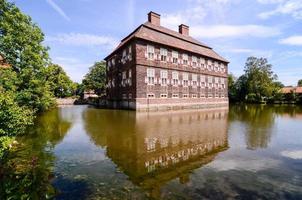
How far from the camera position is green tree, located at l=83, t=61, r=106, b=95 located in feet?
212

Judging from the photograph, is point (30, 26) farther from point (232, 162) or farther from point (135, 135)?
point (232, 162)

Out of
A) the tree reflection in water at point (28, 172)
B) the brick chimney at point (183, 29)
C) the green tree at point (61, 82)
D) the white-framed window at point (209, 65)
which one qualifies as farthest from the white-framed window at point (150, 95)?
the green tree at point (61, 82)

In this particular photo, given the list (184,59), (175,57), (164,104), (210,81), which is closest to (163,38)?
(175,57)

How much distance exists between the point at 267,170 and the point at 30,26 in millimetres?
23855

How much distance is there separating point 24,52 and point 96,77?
4555 centimetres

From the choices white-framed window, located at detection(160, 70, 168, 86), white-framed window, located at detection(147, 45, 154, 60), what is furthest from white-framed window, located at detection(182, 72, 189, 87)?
white-framed window, located at detection(147, 45, 154, 60)

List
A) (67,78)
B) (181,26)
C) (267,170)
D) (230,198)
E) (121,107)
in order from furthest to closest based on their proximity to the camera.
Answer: (67,78) → (181,26) → (121,107) → (267,170) → (230,198)

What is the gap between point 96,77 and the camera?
65312 millimetres

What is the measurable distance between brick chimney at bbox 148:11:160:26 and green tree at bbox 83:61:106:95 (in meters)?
32.4

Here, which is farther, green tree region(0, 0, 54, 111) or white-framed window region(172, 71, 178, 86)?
white-framed window region(172, 71, 178, 86)

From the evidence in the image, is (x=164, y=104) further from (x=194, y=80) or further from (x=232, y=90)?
(x=232, y=90)

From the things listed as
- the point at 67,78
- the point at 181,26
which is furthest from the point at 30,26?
the point at 67,78

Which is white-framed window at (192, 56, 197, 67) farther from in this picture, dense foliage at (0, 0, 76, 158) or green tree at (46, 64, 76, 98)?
green tree at (46, 64, 76, 98)

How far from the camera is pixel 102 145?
35.0 ft
